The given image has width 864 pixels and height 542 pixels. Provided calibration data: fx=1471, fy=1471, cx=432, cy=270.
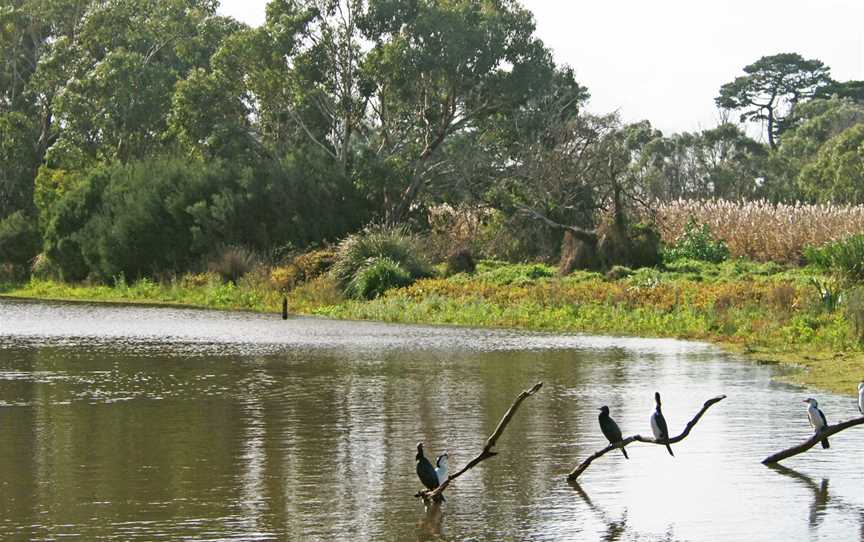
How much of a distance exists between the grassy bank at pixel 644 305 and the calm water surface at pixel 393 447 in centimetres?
145

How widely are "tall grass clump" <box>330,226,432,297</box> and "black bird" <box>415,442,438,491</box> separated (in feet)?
87.7

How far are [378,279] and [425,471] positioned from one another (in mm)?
27252

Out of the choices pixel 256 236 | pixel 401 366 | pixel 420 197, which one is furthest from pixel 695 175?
pixel 401 366

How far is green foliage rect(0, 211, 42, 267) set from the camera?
58.0 m

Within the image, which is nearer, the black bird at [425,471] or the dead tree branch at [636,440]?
the black bird at [425,471]

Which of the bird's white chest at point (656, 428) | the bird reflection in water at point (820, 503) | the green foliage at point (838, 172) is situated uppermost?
the green foliage at point (838, 172)

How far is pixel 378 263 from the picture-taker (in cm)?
3981

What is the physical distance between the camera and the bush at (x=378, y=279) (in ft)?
128

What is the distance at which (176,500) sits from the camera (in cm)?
1288

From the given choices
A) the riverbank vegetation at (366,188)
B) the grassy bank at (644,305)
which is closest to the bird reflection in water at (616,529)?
the grassy bank at (644,305)

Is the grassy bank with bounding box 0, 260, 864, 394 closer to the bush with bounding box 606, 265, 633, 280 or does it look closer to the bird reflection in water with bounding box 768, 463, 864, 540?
the bush with bounding box 606, 265, 633, 280

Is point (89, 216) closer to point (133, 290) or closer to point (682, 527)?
point (133, 290)

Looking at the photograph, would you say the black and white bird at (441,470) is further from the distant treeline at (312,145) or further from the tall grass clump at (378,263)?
the distant treeline at (312,145)

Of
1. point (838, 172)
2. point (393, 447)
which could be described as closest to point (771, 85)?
point (838, 172)
